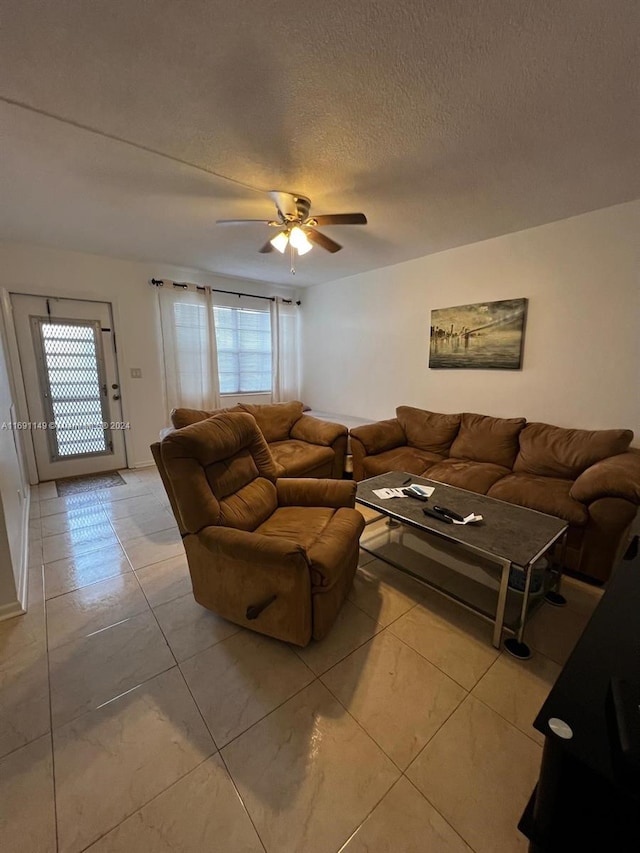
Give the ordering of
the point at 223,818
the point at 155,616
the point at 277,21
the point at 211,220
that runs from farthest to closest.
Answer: the point at 211,220, the point at 155,616, the point at 277,21, the point at 223,818

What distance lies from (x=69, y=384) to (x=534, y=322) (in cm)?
486

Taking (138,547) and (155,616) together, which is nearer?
(155,616)

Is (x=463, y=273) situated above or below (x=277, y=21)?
below

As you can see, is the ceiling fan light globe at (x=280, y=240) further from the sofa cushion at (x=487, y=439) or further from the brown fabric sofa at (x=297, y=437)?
the sofa cushion at (x=487, y=439)

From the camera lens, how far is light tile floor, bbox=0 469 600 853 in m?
1.03

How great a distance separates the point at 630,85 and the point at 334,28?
1.27 m

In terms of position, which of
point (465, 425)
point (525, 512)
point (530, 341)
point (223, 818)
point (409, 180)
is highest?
point (409, 180)

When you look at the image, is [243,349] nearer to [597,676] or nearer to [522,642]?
[522,642]

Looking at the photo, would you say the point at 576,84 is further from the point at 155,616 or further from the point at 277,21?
the point at 155,616

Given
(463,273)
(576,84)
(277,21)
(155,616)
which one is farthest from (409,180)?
(155,616)

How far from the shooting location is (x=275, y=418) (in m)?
3.84

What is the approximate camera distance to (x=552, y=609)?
6.27 feet

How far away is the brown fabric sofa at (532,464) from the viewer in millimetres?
2057

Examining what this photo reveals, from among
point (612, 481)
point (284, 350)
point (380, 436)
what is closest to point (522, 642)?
point (612, 481)
